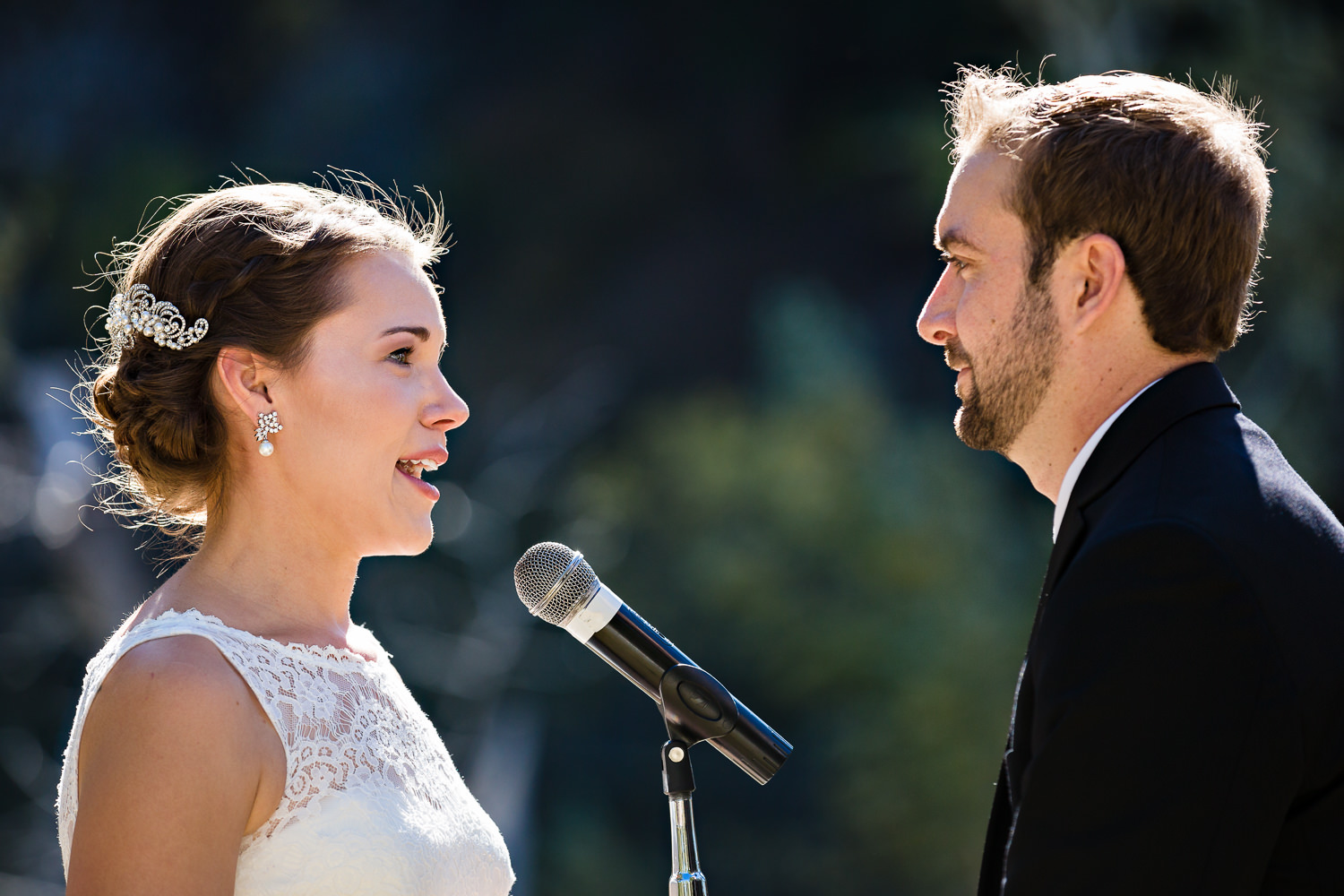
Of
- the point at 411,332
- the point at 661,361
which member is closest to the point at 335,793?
the point at 411,332

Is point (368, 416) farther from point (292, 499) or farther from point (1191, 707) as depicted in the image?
point (1191, 707)

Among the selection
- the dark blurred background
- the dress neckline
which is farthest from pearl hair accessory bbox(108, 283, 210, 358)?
the dark blurred background

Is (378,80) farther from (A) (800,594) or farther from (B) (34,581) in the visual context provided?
(A) (800,594)

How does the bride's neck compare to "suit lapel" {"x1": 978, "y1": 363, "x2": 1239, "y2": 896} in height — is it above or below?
below

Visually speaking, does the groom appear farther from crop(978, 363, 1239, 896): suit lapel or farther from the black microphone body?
the black microphone body

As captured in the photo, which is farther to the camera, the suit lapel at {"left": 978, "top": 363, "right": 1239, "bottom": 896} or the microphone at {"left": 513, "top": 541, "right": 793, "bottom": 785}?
the microphone at {"left": 513, "top": 541, "right": 793, "bottom": 785}

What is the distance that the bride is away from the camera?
5.35ft

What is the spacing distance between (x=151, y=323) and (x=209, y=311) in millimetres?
93

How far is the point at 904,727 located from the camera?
283 inches

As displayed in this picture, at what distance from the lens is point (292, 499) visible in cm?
188

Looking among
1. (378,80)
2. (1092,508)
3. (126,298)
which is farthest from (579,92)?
(1092,508)

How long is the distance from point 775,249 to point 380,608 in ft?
13.9

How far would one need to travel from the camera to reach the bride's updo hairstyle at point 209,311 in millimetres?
1837

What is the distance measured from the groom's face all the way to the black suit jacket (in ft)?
1.24
